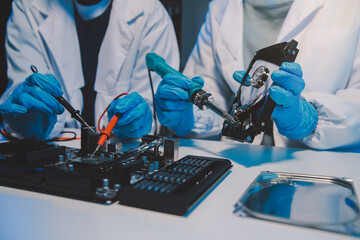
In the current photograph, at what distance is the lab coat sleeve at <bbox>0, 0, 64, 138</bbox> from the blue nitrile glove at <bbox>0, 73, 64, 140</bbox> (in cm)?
38

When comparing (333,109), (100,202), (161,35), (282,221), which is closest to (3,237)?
(100,202)

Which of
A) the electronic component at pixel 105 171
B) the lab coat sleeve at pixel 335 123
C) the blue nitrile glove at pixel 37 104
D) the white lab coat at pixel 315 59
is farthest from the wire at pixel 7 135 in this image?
the lab coat sleeve at pixel 335 123

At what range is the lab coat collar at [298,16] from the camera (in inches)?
43.7

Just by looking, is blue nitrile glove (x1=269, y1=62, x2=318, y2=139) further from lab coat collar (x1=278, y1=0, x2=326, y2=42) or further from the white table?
lab coat collar (x1=278, y1=0, x2=326, y2=42)

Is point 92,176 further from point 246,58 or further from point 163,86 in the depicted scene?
point 246,58

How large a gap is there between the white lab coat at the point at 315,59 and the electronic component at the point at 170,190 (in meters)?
0.37

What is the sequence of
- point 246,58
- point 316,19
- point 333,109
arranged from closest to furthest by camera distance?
point 333,109 < point 316,19 < point 246,58

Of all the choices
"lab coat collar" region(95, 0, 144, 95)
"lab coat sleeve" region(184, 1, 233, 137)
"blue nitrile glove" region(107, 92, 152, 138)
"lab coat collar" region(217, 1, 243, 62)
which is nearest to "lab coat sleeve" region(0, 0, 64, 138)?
"lab coat collar" region(95, 0, 144, 95)

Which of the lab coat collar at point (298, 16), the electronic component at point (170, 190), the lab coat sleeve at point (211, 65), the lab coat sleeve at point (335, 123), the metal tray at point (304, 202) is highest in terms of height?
the lab coat collar at point (298, 16)

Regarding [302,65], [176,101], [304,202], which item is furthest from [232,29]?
[304,202]

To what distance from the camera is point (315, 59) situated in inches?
43.2

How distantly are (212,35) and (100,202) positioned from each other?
1136mm

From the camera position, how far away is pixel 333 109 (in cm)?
88

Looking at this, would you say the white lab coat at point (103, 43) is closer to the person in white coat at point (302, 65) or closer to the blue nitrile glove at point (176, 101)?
the person in white coat at point (302, 65)
